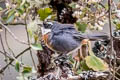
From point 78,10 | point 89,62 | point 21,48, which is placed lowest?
point 21,48

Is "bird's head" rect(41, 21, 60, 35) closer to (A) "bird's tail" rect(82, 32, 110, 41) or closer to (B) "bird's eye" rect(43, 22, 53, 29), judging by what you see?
(B) "bird's eye" rect(43, 22, 53, 29)

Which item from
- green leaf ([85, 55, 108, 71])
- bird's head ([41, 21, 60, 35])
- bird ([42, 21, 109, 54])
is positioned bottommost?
green leaf ([85, 55, 108, 71])

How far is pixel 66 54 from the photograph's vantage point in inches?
43.5

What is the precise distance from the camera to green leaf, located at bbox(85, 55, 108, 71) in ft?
2.63

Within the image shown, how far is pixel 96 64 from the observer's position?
81cm

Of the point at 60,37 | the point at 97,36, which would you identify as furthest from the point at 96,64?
the point at 60,37

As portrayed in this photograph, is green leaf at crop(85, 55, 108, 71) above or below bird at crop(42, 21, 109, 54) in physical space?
below

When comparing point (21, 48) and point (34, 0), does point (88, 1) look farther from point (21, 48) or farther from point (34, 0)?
point (21, 48)

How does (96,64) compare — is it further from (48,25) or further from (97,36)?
(48,25)

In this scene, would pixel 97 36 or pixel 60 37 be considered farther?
pixel 60 37

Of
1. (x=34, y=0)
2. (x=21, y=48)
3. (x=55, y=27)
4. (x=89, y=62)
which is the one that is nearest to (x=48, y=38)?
(x=55, y=27)

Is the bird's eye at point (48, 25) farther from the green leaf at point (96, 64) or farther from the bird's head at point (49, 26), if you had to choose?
the green leaf at point (96, 64)

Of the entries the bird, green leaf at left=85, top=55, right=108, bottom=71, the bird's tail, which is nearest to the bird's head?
the bird

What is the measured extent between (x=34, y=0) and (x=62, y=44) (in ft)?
0.68
